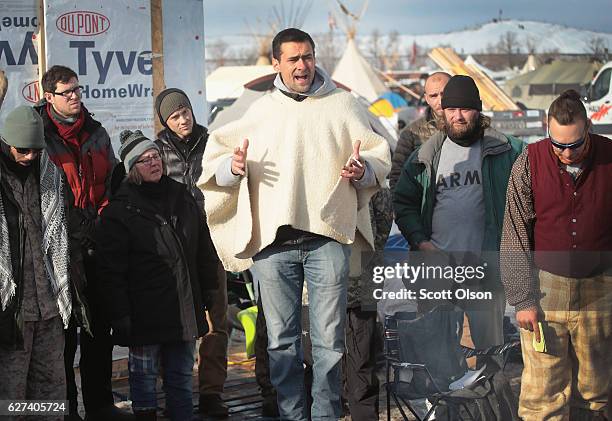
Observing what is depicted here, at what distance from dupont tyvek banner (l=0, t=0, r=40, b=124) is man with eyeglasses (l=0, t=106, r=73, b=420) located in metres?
1.76

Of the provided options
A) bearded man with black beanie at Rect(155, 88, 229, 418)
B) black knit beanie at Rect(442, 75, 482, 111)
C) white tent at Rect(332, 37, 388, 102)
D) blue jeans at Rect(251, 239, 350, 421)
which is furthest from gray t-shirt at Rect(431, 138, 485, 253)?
white tent at Rect(332, 37, 388, 102)

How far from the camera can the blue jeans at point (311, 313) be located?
15.1 ft

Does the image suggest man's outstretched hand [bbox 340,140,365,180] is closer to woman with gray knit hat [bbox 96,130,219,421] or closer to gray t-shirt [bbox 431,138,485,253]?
gray t-shirt [bbox 431,138,485,253]

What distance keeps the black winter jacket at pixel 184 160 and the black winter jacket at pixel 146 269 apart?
545 millimetres

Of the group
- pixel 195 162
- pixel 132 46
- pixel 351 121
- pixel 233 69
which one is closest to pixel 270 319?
pixel 351 121

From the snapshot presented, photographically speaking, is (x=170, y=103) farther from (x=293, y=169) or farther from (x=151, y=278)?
(x=293, y=169)

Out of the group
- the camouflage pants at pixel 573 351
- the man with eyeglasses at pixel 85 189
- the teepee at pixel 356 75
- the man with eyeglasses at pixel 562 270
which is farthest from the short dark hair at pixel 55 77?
the teepee at pixel 356 75

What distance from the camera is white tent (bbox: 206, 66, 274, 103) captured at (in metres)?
23.1

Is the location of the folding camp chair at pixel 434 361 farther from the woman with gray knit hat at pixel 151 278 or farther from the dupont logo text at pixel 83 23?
the dupont logo text at pixel 83 23

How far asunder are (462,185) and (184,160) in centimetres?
161

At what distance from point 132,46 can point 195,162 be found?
136 centimetres

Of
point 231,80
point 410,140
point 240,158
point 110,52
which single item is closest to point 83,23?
point 110,52

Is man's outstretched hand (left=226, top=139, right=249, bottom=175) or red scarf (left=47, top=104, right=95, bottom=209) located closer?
man's outstretched hand (left=226, top=139, right=249, bottom=175)

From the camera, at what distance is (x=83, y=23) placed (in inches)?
255
